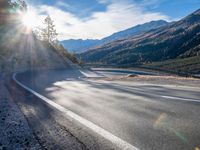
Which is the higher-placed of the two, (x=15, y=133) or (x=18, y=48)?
(x=18, y=48)

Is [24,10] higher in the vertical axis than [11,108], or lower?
higher

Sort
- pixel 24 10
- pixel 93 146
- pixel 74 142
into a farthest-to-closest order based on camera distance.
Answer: pixel 24 10, pixel 74 142, pixel 93 146

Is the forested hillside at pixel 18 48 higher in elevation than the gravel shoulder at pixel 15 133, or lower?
higher

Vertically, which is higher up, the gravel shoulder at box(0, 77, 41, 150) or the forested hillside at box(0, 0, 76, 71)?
the forested hillside at box(0, 0, 76, 71)

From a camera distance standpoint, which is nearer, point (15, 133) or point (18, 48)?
point (15, 133)

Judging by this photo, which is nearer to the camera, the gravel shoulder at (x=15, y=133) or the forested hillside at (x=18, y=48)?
the gravel shoulder at (x=15, y=133)

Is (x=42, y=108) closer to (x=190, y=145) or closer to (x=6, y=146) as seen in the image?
(x=6, y=146)

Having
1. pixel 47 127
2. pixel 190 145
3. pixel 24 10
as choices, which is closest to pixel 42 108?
pixel 47 127

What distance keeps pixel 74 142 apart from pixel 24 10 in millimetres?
71906

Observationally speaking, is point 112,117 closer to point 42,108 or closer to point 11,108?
point 42,108

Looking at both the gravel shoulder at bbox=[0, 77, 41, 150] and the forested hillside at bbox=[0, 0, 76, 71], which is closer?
the gravel shoulder at bbox=[0, 77, 41, 150]

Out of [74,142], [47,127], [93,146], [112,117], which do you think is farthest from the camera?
[112,117]

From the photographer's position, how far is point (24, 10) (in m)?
70.6

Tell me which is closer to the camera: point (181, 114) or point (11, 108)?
point (181, 114)
